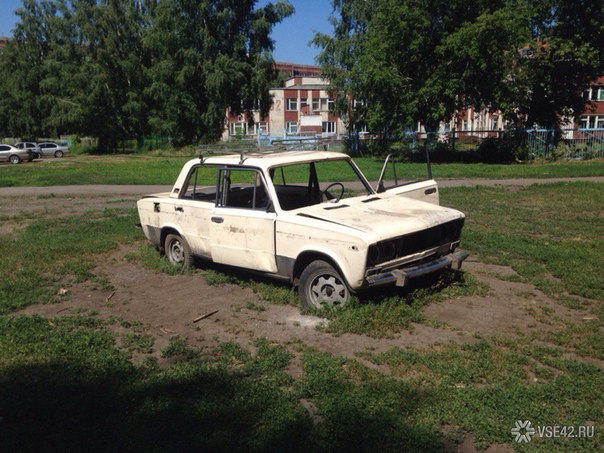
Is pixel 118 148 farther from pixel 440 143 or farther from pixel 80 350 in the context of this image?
pixel 80 350

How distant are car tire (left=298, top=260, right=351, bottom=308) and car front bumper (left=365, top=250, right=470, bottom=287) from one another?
1.23 feet

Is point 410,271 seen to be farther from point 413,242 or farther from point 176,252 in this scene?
point 176,252

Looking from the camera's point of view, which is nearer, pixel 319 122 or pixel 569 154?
pixel 569 154

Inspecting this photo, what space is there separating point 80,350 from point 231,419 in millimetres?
1962

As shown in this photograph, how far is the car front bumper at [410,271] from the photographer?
5246 mm

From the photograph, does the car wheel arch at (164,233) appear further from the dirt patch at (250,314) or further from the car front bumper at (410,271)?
the car front bumper at (410,271)

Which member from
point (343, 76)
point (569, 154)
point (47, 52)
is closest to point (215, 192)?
point (569, 154)

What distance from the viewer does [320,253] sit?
18.2 ft

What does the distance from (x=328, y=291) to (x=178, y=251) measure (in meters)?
2.87

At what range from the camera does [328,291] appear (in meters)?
5.66

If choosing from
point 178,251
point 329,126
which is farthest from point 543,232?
point 329,126

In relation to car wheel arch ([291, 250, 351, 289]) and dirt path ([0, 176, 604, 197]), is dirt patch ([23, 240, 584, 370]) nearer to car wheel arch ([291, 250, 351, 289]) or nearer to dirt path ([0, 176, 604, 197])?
car wheel arch ([291, 250, 351, 289])

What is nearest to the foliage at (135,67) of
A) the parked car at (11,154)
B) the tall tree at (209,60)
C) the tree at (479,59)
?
the tall tree at (209,60)

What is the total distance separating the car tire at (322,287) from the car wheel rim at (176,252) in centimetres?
247
